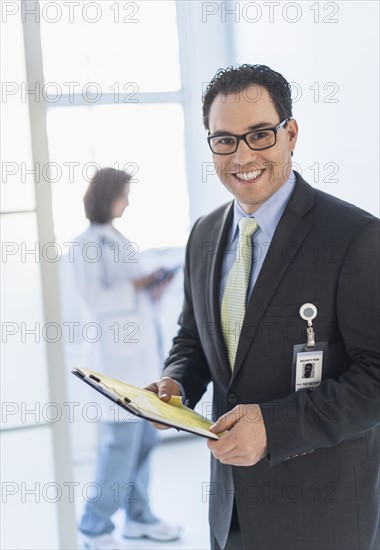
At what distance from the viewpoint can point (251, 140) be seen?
142 cm

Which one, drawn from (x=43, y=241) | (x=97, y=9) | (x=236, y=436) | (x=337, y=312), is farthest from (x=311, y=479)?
(x=97, y=9)

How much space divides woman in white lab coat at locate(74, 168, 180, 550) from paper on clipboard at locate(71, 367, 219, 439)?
152 centimetres

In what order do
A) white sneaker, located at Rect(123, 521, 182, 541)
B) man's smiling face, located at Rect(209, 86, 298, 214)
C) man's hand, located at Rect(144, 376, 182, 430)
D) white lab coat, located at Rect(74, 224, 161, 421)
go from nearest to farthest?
1. man's smiling face, located at Rect(209, 86, 298, 214)
2. man's hand, located at Rect(144, 376, 182, 430)
3. white lab coat, located at Rect(74, 224, 161, 421)
4. white sneaker, located at Rect(123, 521, 182, 541)

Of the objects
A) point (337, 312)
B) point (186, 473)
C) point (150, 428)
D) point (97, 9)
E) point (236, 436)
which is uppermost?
point (97, 9)

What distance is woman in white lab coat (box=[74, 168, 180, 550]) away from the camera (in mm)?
2900

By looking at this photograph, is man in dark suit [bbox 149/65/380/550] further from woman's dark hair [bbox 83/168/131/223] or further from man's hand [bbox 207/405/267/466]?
woman's dark hair [bbox 83/168/131/223]

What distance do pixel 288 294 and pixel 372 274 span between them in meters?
0.18

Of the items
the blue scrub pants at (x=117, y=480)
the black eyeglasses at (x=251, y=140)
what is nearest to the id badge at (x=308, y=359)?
the black eyeglasses at (x=251, y=140)

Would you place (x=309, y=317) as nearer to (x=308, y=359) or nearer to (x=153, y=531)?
(x=308, y=359)

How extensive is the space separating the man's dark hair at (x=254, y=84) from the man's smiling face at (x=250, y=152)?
0.01 meters

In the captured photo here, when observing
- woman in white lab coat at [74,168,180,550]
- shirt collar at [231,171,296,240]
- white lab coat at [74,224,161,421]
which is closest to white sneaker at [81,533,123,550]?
woman in white lab coat at [74,168,180,550]

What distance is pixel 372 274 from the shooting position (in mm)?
1294

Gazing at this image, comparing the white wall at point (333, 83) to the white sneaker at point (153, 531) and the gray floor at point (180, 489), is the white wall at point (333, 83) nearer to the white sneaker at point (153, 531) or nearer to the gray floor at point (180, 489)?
the gray floor at point (180, 489)

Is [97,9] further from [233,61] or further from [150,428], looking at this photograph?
[150,428]
